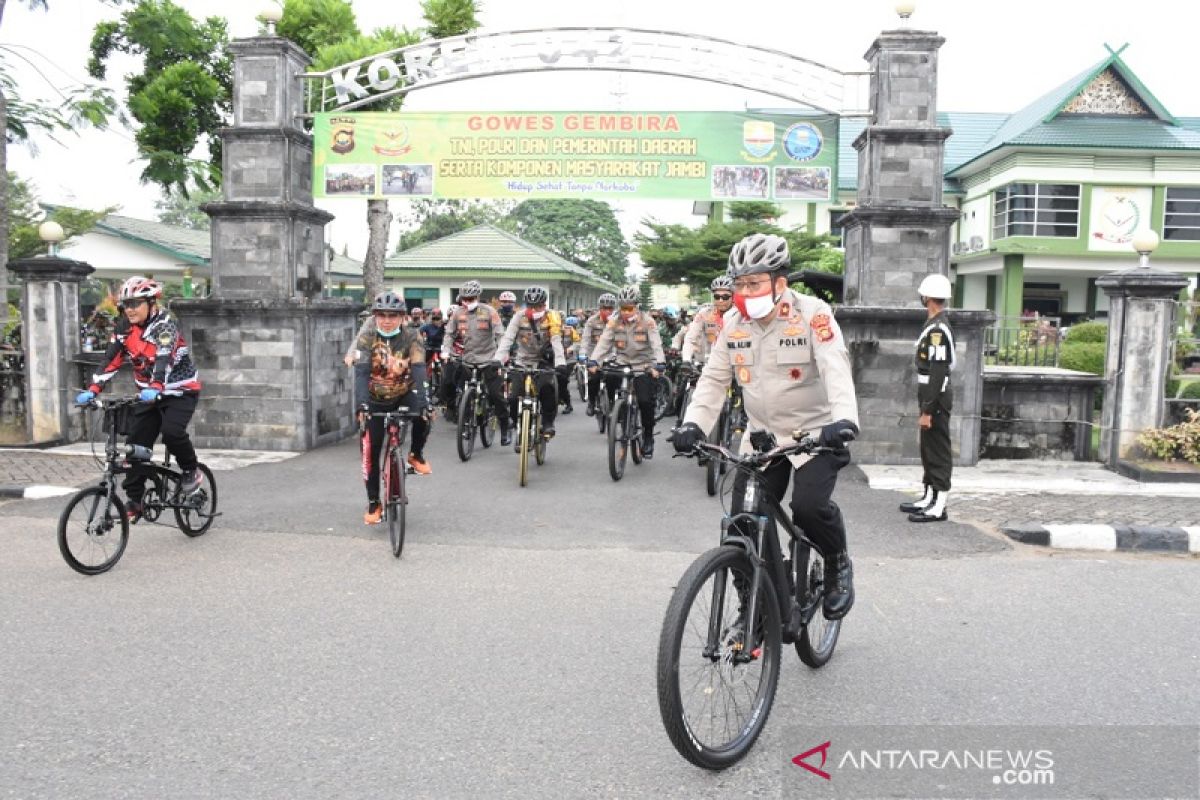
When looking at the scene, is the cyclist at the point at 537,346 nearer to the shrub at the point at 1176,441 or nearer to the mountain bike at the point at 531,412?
the mountain bike at the point at 531,412

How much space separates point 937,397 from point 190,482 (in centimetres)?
588

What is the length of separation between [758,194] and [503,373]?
3844 mm

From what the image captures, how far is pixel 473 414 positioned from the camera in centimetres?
1162

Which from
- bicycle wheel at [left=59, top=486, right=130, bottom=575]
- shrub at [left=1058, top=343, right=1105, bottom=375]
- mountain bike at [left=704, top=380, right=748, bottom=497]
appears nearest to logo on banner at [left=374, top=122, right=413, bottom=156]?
mountain bike at [left=704, top=380, right=748, bottom=497]

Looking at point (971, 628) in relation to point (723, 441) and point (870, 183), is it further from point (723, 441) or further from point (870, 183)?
point (870, 183)

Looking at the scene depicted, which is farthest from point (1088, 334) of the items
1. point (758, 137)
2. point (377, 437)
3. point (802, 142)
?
point (377, 437)

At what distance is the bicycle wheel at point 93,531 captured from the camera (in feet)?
20.3

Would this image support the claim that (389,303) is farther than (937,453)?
No

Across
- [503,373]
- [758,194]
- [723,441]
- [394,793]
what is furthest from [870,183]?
[394,793]

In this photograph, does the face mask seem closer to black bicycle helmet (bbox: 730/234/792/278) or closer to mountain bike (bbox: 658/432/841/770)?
black bicycle helmet (bbox: 730/234/792/278)

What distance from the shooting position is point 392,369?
7.50 meters

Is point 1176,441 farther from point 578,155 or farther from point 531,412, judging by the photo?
point 578,155

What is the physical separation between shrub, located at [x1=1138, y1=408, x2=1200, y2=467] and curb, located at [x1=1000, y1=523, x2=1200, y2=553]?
302 cm

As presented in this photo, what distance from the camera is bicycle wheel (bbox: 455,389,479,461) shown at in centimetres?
1116
